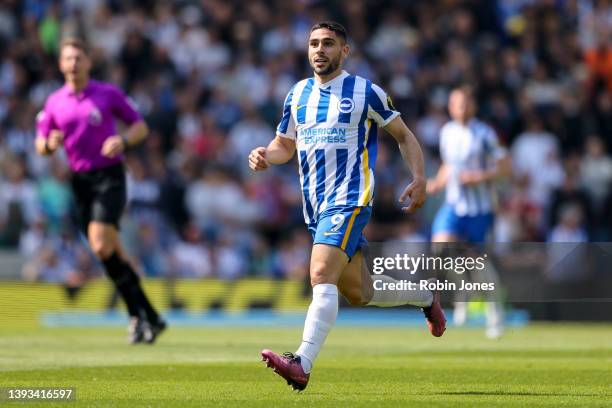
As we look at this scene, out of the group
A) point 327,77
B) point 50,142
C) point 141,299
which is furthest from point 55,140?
point 327,77

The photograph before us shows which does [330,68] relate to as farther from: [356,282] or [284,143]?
[356,282]

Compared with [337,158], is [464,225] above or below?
below

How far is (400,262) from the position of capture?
10.4 m

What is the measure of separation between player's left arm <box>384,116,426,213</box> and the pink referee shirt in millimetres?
4515

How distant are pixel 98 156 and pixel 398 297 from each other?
4.47 m

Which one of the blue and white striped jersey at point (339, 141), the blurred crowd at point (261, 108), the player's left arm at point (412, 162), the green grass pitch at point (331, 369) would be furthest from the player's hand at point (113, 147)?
the blurred crowd at point (261, 108)

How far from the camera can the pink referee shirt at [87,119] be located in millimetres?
12750

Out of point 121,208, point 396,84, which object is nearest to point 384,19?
point 396,84

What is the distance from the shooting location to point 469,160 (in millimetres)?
15477

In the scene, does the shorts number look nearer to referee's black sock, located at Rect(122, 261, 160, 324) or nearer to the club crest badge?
the club crest badge

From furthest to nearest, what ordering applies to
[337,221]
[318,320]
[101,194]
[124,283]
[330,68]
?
1. [124,283]
2. [101,194]
3. [330,68]
4. [337,221]
5. [318,320]

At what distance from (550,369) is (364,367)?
146cm

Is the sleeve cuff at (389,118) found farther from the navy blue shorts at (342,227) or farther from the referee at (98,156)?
the referee at (98,156)

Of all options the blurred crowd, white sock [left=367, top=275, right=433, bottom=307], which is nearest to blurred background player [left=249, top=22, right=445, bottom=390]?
white sock [left=367, top=275, right=433, bottom=307]
